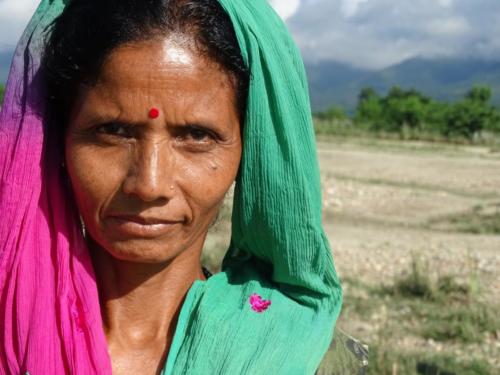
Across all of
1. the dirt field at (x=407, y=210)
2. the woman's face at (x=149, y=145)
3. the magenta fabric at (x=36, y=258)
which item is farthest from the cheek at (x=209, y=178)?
the dirt field at (x=407, y=210)

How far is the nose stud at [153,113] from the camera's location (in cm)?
135

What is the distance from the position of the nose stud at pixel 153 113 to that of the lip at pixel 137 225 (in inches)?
7.7

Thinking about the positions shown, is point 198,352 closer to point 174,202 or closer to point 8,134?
point 174,202

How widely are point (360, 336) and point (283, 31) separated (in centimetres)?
424

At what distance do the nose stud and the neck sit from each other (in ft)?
1.14

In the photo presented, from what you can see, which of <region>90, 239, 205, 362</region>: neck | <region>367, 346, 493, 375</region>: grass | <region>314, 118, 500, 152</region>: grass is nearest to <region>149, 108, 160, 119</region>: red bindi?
<region>90, 239, 205, 362</region>: neck

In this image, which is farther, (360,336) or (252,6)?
(360,336)

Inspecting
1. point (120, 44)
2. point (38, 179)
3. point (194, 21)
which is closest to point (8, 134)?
point (38, 179)

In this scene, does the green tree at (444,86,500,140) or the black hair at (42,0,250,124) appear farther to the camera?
the green tree at (444,86,500,140)

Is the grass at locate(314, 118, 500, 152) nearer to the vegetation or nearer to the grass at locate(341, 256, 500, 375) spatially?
the vegetation

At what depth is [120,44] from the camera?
1.34m

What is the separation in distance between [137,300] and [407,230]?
862 centimetres

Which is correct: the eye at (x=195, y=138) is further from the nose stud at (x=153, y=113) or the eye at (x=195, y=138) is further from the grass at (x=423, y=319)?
the grass at (x=423, y=319)

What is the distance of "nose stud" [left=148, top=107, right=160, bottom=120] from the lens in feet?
4.43
